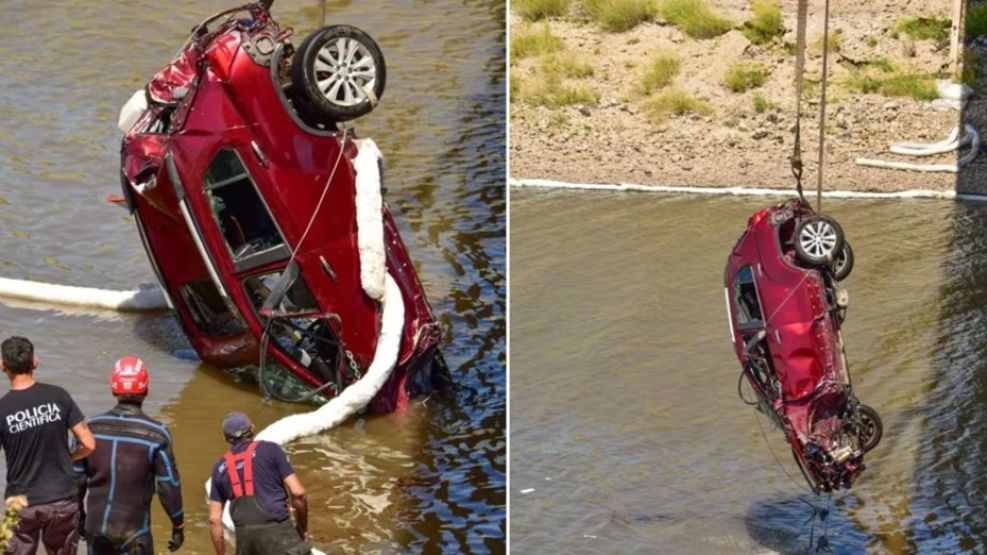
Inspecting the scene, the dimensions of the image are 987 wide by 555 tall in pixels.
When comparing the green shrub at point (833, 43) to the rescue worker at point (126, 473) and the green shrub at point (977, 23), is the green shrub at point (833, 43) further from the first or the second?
the rescue worker at point (126, 473)

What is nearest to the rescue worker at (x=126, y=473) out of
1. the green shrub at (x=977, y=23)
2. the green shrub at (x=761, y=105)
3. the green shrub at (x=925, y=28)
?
the green shrub at (x=761, y=105)

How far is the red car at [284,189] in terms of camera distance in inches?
490

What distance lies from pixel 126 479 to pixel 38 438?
408 millimetres

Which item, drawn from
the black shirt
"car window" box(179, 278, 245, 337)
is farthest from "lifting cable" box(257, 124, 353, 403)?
the black shirt

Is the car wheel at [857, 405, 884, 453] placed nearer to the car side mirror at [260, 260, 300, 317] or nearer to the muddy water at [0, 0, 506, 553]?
the muddy water at [0, 0, 506, 553]

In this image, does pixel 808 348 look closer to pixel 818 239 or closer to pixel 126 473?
pixel 818 239

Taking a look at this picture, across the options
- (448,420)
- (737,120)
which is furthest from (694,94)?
(448,420)

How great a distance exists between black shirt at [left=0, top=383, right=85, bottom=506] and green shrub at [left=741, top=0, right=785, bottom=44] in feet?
60.4

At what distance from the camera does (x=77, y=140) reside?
1831 centimetres

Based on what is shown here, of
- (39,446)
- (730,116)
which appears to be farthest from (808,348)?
(730,116)

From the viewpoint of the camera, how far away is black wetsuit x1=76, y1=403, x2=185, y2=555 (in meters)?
8.80

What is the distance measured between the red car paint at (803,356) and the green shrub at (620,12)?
14.0 m

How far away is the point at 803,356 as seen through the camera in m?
12.3

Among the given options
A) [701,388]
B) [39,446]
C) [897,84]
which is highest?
[39,446]
